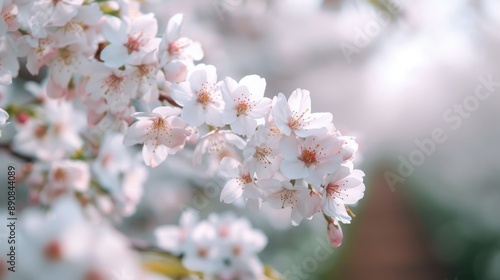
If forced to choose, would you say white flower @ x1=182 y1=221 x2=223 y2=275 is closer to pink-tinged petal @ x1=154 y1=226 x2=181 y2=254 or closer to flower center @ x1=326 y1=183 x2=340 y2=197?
pink-tinged petal @ x1=154 y1=226 x2=181 y2=254

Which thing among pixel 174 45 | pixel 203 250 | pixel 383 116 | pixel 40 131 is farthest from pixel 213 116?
pixel 383 116

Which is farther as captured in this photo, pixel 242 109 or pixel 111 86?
pixel 111 86

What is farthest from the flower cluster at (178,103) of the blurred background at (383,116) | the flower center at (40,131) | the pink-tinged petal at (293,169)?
the blurred background at (383,116)

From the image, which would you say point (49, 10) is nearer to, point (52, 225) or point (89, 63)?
point (89, 63)

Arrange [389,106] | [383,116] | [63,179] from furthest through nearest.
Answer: [383,116] < [389,106] < [63,179]

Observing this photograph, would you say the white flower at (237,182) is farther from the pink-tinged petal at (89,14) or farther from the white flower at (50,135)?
the white flower at (50,135)

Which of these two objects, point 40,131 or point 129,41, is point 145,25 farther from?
point 40,131
